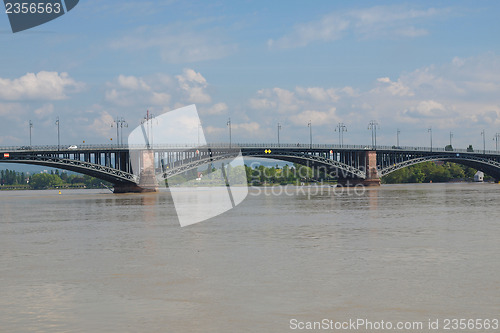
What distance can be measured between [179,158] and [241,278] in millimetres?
101681

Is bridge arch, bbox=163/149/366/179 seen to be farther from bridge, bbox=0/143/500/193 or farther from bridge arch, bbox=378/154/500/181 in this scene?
bridge arch, bbox=378/154/500/181

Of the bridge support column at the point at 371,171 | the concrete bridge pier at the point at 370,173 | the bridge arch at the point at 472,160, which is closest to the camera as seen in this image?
the bridge support column at the point at 371,171

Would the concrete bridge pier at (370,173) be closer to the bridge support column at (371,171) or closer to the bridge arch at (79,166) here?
the bridge support column at (371,171)

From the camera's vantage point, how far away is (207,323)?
14094mm

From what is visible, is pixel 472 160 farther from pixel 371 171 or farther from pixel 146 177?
pixel 146 177

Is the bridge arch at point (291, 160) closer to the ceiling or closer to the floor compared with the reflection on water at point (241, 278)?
closer to the ceiling

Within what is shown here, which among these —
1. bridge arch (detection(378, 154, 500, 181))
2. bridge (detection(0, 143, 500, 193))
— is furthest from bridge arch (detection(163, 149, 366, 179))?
bridge arch (detection(378, 154, 500, 181))

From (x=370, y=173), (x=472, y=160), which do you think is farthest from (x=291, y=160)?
(x=472, y=160)

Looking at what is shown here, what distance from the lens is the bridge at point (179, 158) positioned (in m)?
104

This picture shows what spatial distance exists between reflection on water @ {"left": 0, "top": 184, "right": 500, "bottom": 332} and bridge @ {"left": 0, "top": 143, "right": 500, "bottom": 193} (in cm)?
7115

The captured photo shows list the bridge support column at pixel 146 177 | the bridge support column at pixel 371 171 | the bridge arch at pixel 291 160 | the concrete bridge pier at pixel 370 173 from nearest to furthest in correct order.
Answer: the bridge support column at pixel 146 177
the bridge arch at pixel 291 160
the bridge support column at pixel 371 171
the concrete bridge pier at pixel 370 173

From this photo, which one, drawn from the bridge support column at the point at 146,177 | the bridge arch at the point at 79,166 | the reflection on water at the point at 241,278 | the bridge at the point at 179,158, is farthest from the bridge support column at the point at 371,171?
the reflection on water at the point at 241,278

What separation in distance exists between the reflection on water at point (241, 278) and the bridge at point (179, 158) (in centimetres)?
7115

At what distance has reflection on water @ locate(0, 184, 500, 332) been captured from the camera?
48.0 feet
